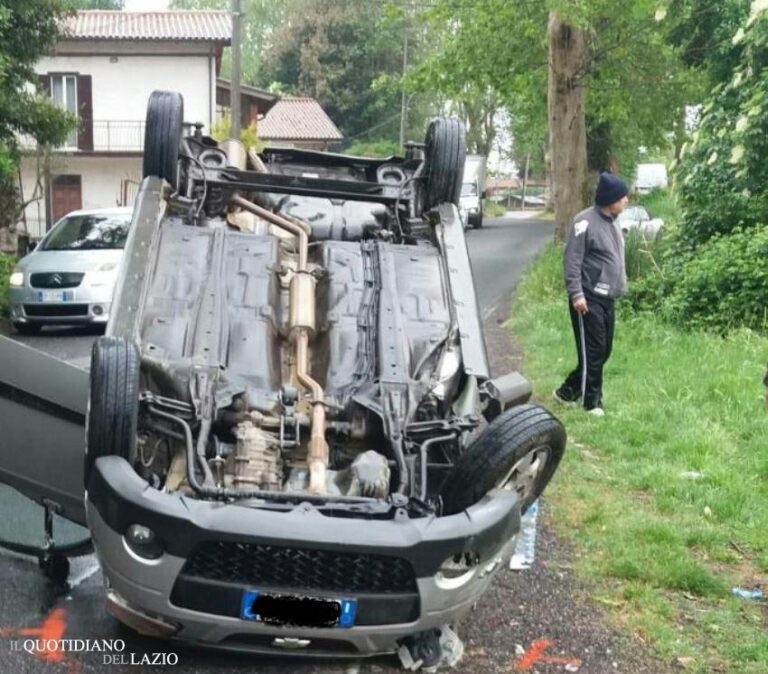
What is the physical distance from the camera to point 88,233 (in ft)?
46.3

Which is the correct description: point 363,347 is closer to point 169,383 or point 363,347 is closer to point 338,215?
point 169,383

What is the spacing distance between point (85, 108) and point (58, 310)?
69.0 ft

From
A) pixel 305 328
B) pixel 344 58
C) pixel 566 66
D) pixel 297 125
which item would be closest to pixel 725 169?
pixel 566 66

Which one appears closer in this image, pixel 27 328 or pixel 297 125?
pixel 27 328

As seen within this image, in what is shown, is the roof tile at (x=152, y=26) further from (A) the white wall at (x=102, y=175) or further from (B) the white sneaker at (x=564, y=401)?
(B) the white sneaker at (x=564, y=401)

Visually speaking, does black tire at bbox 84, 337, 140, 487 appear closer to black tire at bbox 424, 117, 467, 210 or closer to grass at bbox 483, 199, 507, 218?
black tire at bbox 424, 117, 467, 210

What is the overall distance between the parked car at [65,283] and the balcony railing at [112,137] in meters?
19.6

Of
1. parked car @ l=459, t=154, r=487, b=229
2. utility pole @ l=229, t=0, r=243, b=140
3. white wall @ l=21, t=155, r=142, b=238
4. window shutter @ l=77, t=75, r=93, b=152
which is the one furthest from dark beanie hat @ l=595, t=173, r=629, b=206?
parked car @ l=459, t=154, r=487, b=229

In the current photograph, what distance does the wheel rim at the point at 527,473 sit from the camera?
4371mm

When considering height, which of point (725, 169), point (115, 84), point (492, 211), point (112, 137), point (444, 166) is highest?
point (115, 84)

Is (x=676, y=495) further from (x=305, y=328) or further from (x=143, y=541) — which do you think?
(x=143, y=541)

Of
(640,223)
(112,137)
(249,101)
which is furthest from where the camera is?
(249,101)

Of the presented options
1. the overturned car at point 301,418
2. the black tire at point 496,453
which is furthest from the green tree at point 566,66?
the black tire at point 496,453

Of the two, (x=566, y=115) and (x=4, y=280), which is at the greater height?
(x=566, y=115)
